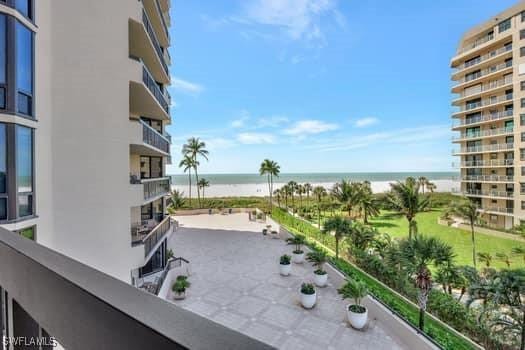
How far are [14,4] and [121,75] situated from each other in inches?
104

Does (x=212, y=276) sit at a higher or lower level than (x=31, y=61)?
lower

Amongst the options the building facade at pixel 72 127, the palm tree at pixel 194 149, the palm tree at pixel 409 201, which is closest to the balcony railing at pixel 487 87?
the palm tree at pixel 409 201

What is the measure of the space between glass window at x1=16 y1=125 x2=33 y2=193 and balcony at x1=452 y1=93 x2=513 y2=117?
38396 mm

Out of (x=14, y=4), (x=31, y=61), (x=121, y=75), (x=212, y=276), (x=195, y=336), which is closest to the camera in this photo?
(x=195, y=336)

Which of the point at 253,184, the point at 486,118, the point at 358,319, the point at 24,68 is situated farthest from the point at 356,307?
the point at 253,184

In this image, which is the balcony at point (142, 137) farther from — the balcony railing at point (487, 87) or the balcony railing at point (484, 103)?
the balcony railing at point (487, 87)

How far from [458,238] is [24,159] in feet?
102

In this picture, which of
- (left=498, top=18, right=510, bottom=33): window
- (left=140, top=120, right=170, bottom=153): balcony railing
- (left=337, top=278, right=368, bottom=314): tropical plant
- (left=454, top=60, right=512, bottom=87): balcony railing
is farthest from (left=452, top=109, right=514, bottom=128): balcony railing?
(left=140, top=120, right=170, bottom=153): balcony railing

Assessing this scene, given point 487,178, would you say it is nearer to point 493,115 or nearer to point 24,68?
point 493,115

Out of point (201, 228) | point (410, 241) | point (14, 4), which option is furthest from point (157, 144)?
point (201, 228)

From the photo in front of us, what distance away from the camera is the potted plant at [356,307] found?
9023 mm

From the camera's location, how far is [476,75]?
31.3m

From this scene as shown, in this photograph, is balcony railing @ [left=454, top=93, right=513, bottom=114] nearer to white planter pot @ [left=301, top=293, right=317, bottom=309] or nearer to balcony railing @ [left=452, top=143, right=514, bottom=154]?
balcony railing @ [left=452, top=143, right=514, bottom=154]

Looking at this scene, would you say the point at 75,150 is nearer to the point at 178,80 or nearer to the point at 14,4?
the point at 14,4
